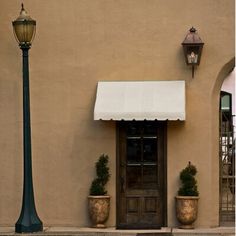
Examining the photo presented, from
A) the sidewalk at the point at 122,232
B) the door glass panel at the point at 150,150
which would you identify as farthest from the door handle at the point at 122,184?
the sidewalk at the point at 122,232

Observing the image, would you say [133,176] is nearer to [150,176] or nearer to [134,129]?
[150,176]

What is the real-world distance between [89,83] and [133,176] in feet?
6.06

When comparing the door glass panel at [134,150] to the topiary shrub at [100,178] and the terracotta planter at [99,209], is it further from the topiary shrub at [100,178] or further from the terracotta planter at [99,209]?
the terracotta planter at [99,209]

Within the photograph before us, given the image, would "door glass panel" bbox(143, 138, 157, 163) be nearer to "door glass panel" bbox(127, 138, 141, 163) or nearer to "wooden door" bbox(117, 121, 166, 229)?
"wooden door" bbox(117, 121, 166, 229)

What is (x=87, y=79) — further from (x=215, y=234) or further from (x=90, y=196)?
(x=215, y=234)

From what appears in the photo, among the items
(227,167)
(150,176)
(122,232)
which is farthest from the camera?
(227,167)

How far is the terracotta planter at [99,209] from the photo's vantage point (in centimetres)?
1352

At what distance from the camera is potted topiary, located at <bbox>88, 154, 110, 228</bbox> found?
44.4 ft

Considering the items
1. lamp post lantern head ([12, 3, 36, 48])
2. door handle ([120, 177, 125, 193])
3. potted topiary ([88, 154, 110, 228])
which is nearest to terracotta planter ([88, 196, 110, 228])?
potted topiary ([88, 154, 110, 228])

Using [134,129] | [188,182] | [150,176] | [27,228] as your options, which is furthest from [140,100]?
[27,228]

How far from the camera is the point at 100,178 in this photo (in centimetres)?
1367

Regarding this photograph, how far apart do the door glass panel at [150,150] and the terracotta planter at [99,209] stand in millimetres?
1012

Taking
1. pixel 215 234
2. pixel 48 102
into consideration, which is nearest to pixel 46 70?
pixel 48 102

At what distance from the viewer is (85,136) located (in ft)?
45.6
